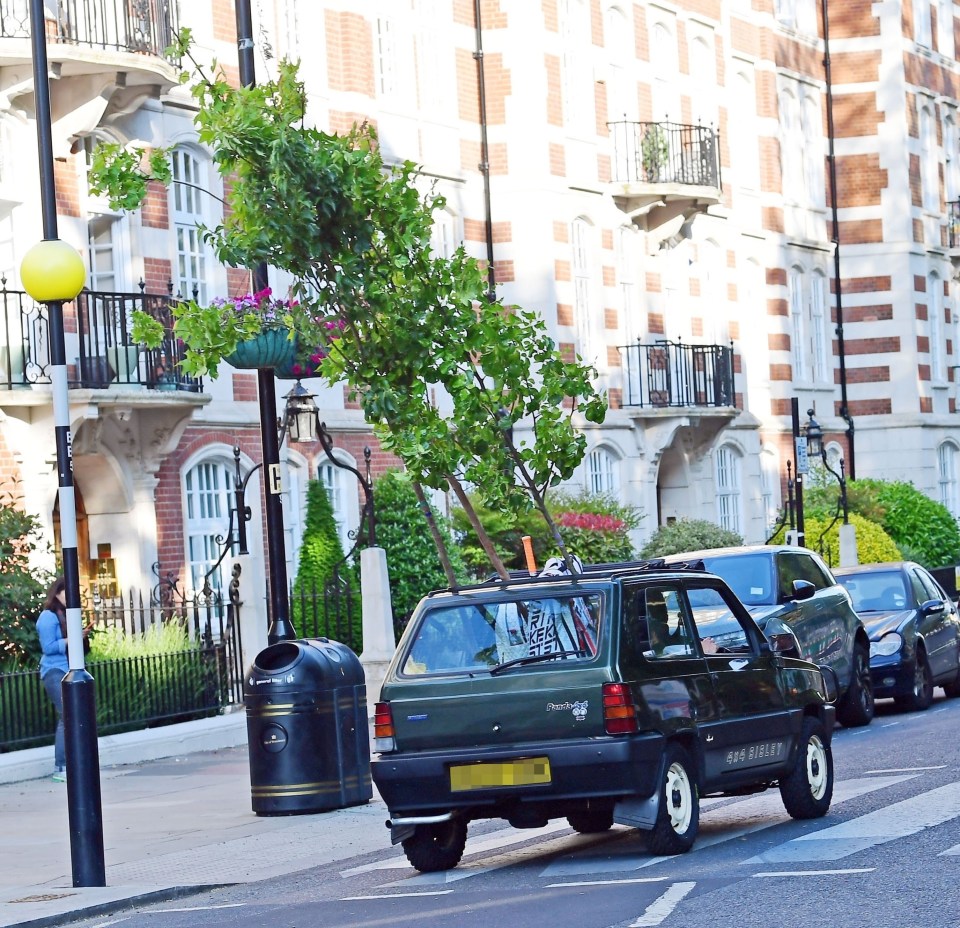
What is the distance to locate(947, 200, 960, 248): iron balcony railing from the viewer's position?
160 feet

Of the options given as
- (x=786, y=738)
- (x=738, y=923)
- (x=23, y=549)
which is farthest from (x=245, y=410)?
(x=738, y=923)

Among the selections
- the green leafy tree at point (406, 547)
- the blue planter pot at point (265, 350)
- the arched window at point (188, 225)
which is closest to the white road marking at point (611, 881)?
the blue planter pot at point (265, 350)

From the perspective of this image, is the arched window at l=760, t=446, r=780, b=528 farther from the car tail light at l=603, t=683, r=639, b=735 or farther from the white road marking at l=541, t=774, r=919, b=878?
the car tail light at l=603, t=683, r=639, b=735

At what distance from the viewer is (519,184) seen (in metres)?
32.9

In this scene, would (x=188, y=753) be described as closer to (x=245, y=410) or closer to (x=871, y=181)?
(x=245, y=410)

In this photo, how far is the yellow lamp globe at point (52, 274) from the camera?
12164 millimetres

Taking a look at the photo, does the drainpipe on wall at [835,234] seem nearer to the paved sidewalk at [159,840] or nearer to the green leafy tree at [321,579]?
the green leafy tree at [321,579]

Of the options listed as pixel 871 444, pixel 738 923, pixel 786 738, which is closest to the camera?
pixel 738 923

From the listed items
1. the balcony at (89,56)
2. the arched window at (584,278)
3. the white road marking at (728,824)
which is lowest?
the white road marking at (728,824)

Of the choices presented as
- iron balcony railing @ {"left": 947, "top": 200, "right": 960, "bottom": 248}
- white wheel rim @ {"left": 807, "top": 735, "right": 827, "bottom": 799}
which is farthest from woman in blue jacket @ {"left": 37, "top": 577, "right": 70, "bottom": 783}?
iron balcony railing @ {"left": 947, "top": 200, "right": 960, "bottom": 248}

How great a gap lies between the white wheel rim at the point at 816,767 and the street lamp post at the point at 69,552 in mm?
4361

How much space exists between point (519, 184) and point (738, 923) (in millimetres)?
24657

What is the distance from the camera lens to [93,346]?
22766 millimetres

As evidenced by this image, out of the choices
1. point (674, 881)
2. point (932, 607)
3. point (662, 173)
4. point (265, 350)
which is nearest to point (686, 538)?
point (662, 173)
